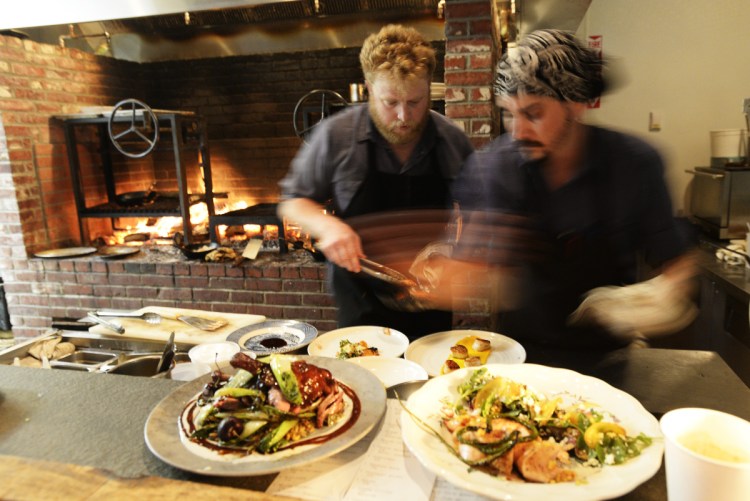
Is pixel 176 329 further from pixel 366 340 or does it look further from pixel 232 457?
pixel 232 457

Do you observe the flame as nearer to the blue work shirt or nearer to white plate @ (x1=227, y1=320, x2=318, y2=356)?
the blue work shirt

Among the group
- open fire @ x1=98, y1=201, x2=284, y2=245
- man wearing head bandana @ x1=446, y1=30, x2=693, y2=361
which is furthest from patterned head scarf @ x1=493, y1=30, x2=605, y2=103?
open fire @ x1=98, y1=201, x2=284, y2=245

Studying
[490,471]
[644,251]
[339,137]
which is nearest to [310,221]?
[339,137]

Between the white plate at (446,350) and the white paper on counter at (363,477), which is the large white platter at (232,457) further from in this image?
the white plate at (446,350)

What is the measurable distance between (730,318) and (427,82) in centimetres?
228

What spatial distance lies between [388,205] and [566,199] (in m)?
0.74

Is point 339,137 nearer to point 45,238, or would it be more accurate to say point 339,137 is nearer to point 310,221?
point 310,221

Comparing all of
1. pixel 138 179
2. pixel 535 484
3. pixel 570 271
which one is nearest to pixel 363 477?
pixel 535 484

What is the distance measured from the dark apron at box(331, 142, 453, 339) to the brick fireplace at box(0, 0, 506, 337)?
0.82 meters

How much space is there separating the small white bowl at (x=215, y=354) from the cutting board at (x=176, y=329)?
35cm

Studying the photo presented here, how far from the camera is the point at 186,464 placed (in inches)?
35.7

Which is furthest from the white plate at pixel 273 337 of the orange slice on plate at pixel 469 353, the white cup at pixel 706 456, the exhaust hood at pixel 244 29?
the exhaust hood at pixel 244 29

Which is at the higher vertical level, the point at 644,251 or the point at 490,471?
the point at 644,251

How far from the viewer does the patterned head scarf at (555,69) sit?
1.49 meters
